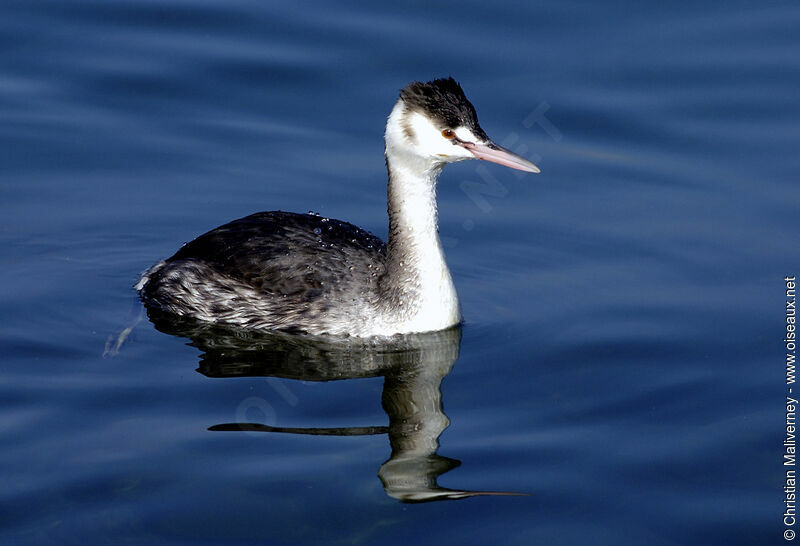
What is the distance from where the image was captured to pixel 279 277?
9867mm

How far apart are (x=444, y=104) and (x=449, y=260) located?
1991mm

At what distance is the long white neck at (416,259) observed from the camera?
9.55 m

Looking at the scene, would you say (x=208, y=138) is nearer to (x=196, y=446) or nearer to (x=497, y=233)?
(x=497, y=233)

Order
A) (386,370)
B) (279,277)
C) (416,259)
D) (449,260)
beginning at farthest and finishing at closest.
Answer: (449,260), (279,277), (416,259), (386,370)

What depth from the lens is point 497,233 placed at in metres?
11.1

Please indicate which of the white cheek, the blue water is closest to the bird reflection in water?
the blue water

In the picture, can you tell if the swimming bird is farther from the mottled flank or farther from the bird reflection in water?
the bird reflection in water

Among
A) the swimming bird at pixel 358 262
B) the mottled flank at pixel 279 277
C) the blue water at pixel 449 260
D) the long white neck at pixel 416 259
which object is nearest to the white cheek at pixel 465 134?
the swimming bird at pixel 358 262

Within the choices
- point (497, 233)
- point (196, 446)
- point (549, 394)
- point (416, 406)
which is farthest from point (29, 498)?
point (497, 233)

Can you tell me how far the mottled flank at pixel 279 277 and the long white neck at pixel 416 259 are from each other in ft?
0.67

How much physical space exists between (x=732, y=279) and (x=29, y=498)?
563cm

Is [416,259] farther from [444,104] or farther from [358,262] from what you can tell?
[444,104]

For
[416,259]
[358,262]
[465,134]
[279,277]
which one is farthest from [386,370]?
[465,134]

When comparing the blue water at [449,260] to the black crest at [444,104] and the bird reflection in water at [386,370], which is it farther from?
the black crest at [444,104]
